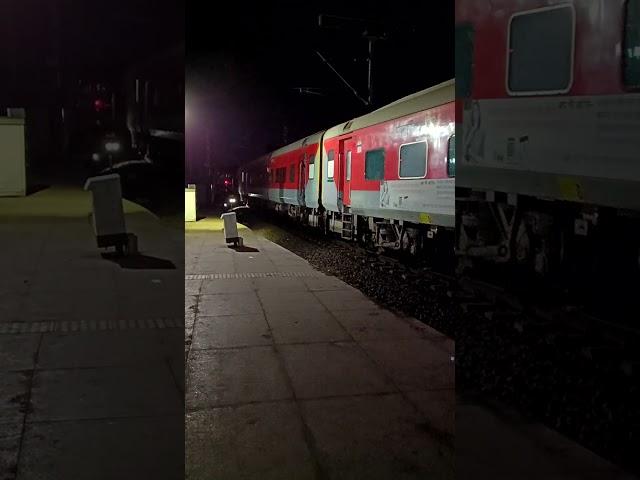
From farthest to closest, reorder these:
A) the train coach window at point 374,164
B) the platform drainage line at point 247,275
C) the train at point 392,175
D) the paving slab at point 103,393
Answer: the train coach window at point 374,164
the platform drainage line at point 247,275
the train at point 392,175
the paving slab at point 103,393

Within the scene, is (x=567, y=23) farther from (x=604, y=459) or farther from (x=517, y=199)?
(x=604, y=459)

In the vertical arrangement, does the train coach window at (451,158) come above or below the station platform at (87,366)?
above

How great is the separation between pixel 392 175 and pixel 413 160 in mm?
954

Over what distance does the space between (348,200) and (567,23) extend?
27.1 feet

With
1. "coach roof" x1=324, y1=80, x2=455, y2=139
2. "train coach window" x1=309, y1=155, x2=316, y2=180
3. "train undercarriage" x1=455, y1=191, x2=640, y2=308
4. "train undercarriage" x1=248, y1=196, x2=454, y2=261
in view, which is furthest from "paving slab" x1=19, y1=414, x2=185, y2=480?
"train coach window" x1=309, y1=155, x2=316, y2=180

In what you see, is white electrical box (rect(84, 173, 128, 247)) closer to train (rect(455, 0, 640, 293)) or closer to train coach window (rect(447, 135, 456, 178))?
train coach window (rect(447, 135, 456, 178))

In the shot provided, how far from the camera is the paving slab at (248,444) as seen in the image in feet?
11.2

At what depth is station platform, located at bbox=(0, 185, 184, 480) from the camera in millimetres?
3520

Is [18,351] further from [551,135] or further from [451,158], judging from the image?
[451,158]

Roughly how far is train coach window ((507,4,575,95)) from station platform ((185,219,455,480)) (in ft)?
8.95

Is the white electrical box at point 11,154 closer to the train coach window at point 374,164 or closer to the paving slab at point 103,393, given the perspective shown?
the train coach window at point 374,164

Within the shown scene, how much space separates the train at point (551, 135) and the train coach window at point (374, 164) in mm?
3270

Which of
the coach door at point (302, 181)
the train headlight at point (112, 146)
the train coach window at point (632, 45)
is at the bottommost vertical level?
the coach door at point (302, 181)

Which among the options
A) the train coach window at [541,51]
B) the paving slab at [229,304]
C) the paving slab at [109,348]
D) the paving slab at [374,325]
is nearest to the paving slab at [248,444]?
the paving slab at [109,348]
